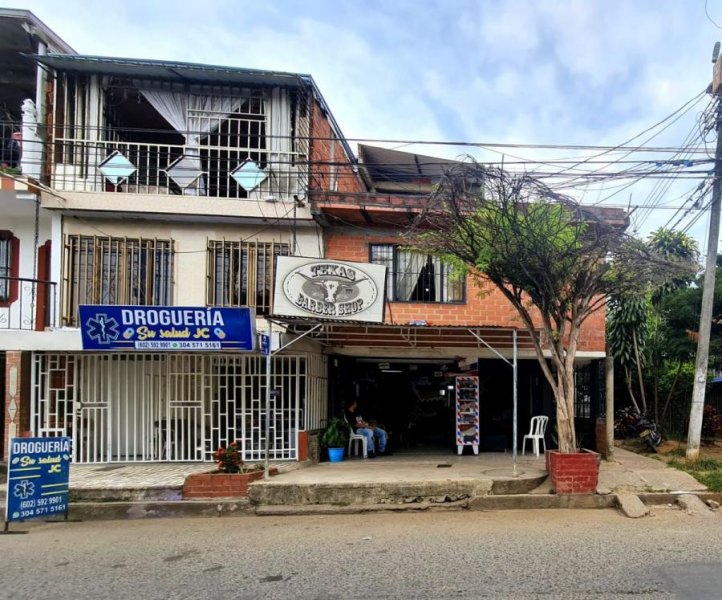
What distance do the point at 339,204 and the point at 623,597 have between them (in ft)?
29.7

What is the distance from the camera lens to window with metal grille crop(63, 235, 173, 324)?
11.9 m

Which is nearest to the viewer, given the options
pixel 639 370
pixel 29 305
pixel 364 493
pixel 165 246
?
pixel 364 493

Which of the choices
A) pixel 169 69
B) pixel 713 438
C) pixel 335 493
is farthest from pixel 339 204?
pixel 713 438

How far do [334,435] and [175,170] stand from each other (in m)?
6.48

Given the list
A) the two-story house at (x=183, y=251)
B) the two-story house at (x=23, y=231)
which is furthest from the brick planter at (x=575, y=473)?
the two-story house at (x=23, y=231)

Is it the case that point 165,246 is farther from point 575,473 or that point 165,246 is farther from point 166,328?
point 575,473

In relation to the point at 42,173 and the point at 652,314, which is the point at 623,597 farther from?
the point at 652,314

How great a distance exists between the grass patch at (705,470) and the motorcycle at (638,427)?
6.88 ft

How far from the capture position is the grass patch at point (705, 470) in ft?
30.1

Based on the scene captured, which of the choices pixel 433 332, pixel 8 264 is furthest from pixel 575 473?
pixel 8 264

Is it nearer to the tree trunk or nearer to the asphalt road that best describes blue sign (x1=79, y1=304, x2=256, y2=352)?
the asphalt road

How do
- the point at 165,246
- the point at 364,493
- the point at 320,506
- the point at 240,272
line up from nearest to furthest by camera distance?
the point at 320,506, the point at 364,493, the point at 165,246, the point at 240,272

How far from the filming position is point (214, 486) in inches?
A: 349

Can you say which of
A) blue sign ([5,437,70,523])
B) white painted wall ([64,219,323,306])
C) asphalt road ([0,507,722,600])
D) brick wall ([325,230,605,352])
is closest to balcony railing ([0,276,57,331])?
white painted wall ([64,219,323,306])
